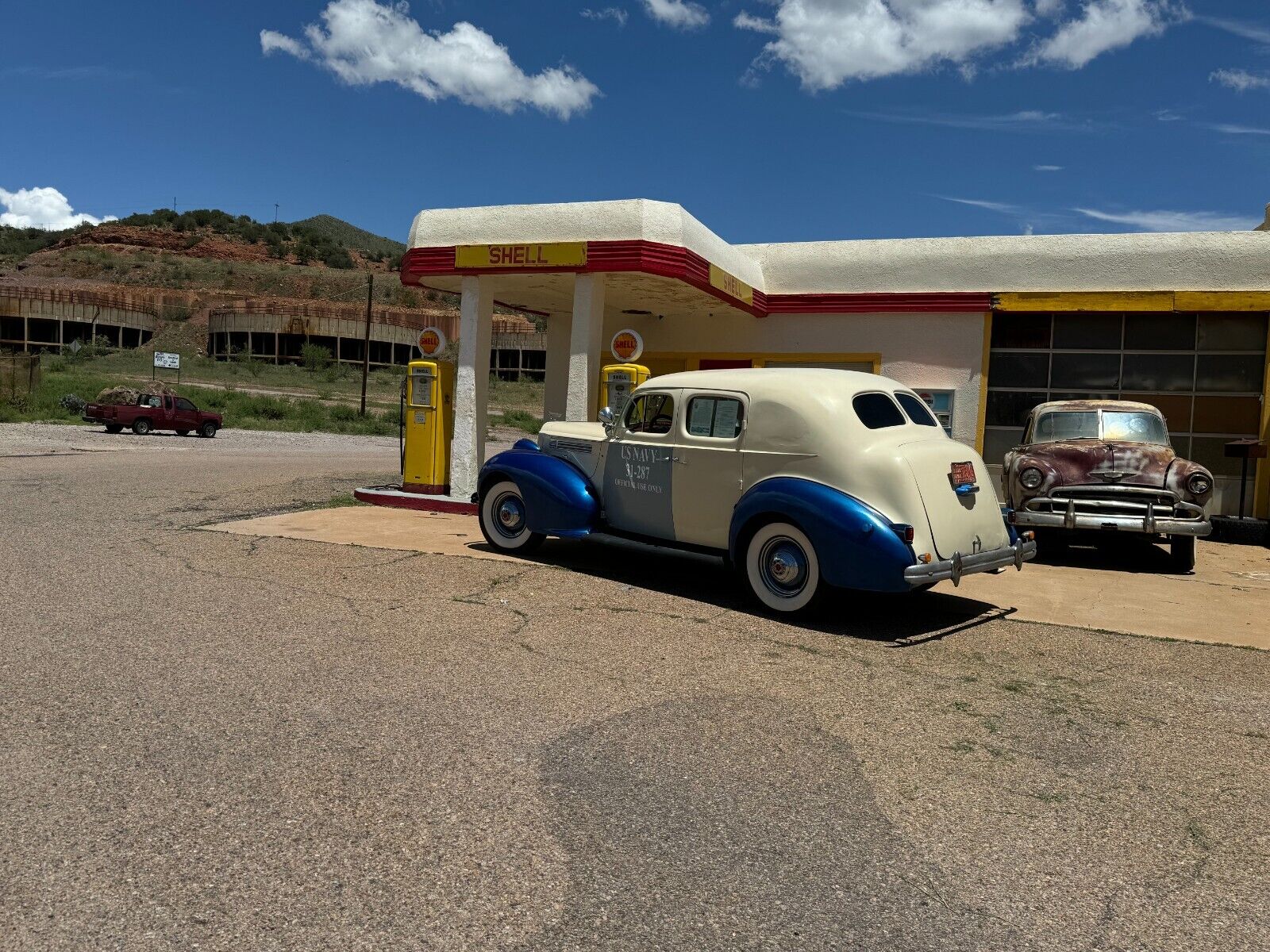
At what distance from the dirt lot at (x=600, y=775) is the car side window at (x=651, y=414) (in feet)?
5.11

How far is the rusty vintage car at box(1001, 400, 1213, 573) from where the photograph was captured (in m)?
9.84

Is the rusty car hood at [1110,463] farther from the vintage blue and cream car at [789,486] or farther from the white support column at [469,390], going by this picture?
the white support column at [469,390]

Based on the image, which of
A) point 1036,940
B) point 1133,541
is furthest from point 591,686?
point 1133,541

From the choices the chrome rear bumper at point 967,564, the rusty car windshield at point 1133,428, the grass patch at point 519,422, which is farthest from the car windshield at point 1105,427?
the grass patch at point 519,422

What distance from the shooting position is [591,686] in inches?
211

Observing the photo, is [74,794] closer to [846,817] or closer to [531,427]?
[846,817]

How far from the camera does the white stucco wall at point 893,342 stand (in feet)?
47.2

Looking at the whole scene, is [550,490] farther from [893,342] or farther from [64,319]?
[64,319]

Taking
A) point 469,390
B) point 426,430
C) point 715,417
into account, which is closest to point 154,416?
point 426,430

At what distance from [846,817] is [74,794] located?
286 centimetres

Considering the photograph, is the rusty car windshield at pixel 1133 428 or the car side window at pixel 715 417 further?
the rusty car windshield at pixel 1133 428

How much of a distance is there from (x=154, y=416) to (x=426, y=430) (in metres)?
20.6

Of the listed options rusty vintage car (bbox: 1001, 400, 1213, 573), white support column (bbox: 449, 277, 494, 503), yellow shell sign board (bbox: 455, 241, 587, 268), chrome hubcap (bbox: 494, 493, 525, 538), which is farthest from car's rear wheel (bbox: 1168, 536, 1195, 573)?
white support column (bbox: 449, 277, 494, 503)

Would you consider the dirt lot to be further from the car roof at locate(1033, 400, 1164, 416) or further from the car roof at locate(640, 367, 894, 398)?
the car roof at locate(1033, 400, 1164, 416)
